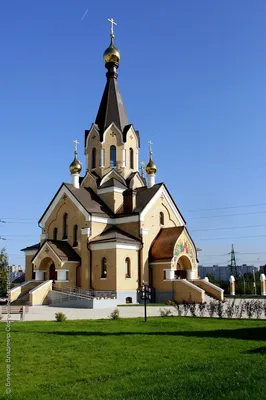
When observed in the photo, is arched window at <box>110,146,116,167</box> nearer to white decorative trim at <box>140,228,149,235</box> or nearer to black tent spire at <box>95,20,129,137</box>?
black tent spire at <box>95,20,129,137</box>

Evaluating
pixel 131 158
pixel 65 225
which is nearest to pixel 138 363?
pixel 65 225

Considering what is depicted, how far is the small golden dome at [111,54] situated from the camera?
36531mm

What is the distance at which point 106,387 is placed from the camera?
21.0 ft

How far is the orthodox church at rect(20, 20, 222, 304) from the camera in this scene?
95.7 feet

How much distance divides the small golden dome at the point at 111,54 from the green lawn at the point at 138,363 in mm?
28085

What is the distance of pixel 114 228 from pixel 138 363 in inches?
931

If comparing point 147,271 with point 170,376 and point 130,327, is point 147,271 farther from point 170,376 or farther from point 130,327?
point 170,376

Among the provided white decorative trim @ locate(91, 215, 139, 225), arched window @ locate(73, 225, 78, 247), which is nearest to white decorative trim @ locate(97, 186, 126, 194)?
white decorative trim @ locate(91, 215, 139, 225)

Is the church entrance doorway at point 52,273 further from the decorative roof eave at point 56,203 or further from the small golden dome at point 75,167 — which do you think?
the small golden dome at point 75,167

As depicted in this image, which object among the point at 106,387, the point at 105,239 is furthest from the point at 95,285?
the point at 106,387

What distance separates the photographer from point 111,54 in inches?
1439

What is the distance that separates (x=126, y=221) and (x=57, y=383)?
24.7 m

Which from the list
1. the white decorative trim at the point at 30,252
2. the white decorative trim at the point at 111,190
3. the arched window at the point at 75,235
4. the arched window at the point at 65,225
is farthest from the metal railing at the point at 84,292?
the white decorative trim at the point at 111,190

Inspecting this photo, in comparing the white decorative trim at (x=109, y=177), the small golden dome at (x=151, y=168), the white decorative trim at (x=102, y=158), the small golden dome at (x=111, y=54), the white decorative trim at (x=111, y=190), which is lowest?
the white decorative trim at (x=111, y=190)
